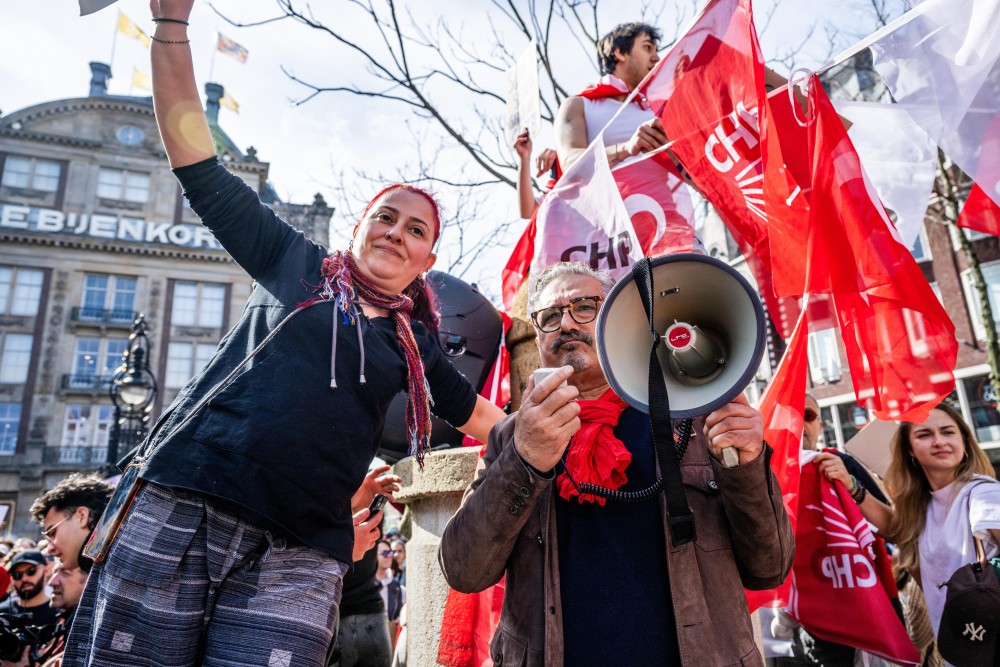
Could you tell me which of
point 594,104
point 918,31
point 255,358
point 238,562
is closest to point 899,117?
point 918,31

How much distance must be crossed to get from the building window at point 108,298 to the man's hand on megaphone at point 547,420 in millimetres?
34543

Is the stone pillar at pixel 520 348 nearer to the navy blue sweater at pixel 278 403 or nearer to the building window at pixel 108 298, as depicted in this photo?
the navy blue sweater at pixel 278 403

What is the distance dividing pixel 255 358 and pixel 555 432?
833mm

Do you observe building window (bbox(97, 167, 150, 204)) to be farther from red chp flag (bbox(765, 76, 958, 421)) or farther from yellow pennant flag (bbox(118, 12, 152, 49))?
red chp flag (bbox(765, 76, 958, 421))

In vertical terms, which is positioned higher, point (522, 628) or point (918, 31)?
point (918, 31)

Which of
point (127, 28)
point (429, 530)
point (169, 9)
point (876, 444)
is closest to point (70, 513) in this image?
point (429, 530)

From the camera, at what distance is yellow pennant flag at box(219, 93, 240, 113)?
1453 inches

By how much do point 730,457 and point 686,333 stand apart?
1.07ft

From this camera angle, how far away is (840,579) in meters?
3.05

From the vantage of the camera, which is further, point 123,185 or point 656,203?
point 123,185

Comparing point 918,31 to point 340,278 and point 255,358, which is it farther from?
point 255,358

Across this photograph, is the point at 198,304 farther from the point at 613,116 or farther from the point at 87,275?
the point at 613,116

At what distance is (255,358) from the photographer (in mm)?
1785

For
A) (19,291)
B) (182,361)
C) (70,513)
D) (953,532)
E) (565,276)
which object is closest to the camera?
(565,276)
